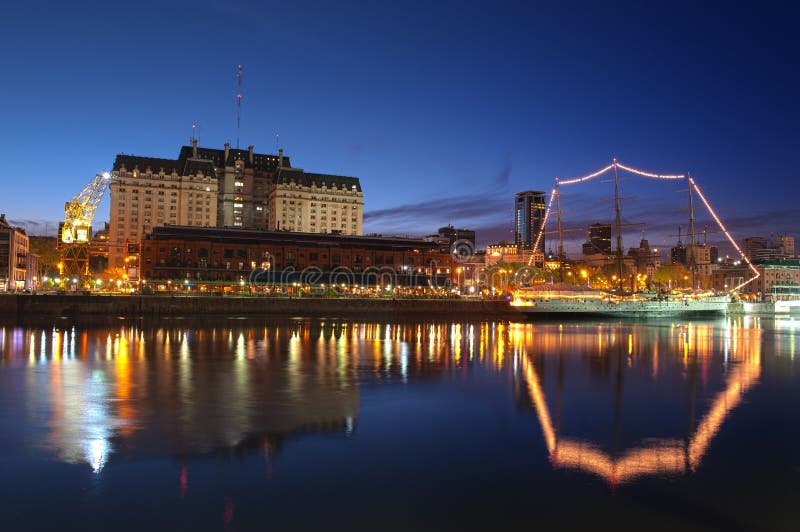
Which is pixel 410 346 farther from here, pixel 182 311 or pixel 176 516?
pixel 182 311

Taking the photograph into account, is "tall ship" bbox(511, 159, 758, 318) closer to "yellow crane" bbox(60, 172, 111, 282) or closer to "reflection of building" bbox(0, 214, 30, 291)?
"yellow crane" bbox(60, 172, 111, 282)

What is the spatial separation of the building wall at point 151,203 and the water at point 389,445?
129137mm

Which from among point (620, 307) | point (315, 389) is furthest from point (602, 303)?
point (315, 389)

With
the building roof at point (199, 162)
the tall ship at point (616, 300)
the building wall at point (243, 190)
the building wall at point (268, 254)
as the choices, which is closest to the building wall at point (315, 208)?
Result: the building wall at point (243, 190)

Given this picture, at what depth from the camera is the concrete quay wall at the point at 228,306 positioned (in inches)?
2847

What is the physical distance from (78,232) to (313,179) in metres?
78.5

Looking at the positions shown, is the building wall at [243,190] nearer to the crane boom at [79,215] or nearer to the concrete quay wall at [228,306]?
the crane boom at [79,215]

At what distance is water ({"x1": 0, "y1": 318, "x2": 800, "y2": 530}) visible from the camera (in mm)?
11562

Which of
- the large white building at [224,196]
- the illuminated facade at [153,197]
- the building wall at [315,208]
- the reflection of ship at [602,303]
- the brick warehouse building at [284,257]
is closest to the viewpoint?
the reflection of ship at [602,303]

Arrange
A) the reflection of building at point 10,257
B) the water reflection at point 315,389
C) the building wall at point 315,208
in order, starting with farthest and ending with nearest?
the building wall at point 315,208 → the reflection of building at point 10,257 → the water reflection at point 315,389

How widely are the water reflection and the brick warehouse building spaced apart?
6260cm

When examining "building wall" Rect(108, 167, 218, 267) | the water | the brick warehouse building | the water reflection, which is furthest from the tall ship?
"building wall" Rect(108, 167, 218, 267)

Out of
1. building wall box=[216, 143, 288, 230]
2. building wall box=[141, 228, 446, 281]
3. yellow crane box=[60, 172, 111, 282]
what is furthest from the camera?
building wall box=[216, 143, 288, 230]

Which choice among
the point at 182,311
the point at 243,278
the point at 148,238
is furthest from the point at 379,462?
the point at 148,238
